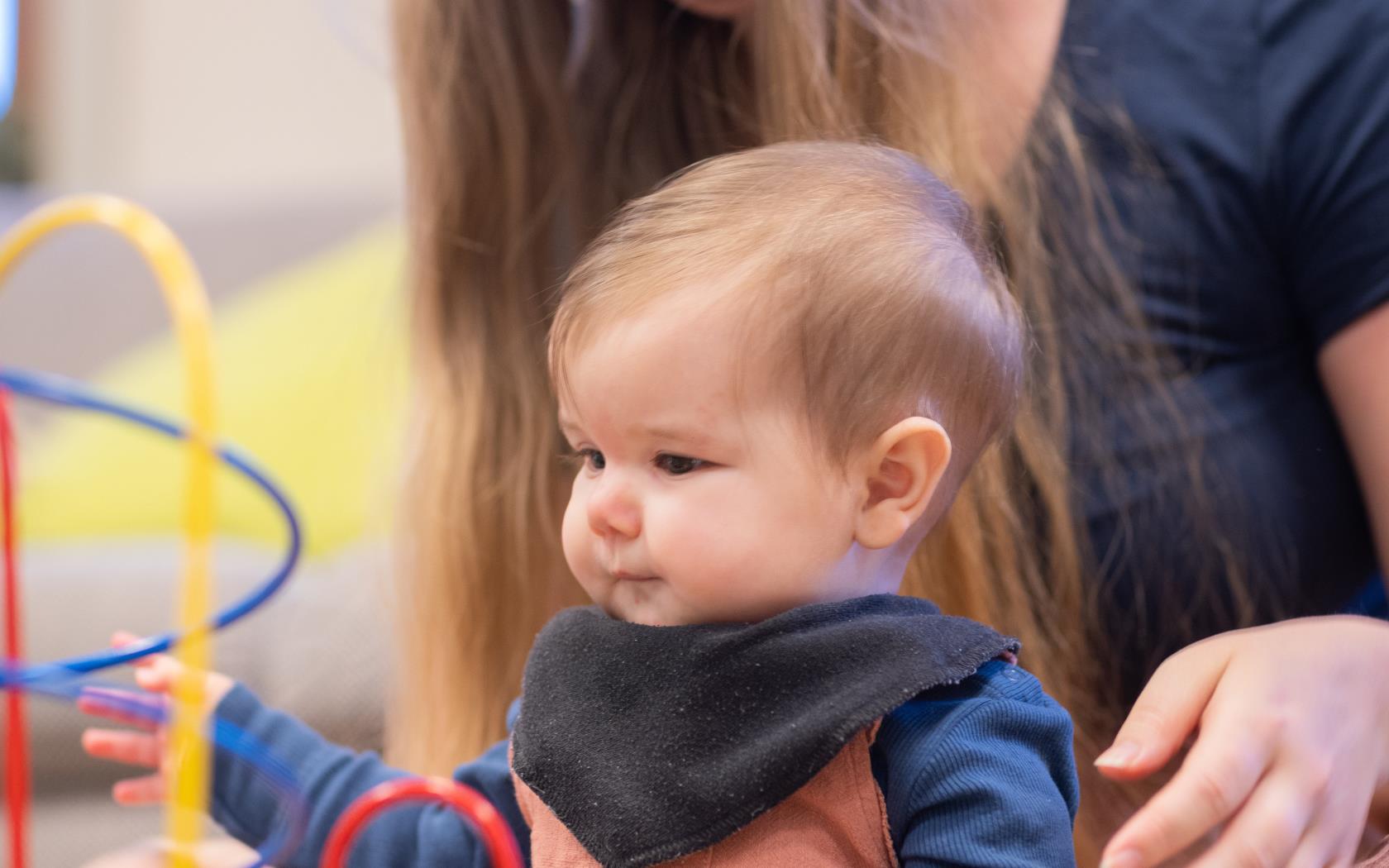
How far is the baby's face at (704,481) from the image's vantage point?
0.50 m

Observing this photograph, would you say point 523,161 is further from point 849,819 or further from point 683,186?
point 849,819

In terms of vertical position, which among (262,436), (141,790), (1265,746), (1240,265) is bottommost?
(262,436)

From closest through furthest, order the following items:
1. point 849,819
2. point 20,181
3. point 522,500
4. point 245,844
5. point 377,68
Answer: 1. point 849,819
2. point 245,844
3. point 522,500
4. point 377,68
5. point 20,181

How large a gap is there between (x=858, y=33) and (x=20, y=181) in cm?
263

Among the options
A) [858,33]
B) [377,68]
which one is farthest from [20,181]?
[858,33]

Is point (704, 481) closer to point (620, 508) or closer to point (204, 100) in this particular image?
point (620, 508)

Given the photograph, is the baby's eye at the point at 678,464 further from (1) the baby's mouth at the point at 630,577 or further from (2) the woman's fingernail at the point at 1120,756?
(2) the woman's fingernail at the point at 1120,756

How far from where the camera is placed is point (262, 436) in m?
1.79

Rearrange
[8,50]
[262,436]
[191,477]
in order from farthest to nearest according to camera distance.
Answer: [8,50] < [262,436] < [191,477]

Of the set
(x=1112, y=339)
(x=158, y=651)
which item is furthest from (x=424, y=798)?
(x=1112, y=339)

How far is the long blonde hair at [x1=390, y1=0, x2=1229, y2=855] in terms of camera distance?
28.1 inches

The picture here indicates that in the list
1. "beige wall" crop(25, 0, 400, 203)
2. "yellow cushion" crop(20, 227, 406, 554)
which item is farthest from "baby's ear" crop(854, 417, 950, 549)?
"beige wall" crop(25, 0, 400, 203)

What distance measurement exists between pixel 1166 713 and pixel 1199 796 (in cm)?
5

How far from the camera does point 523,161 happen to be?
3.05 feet
